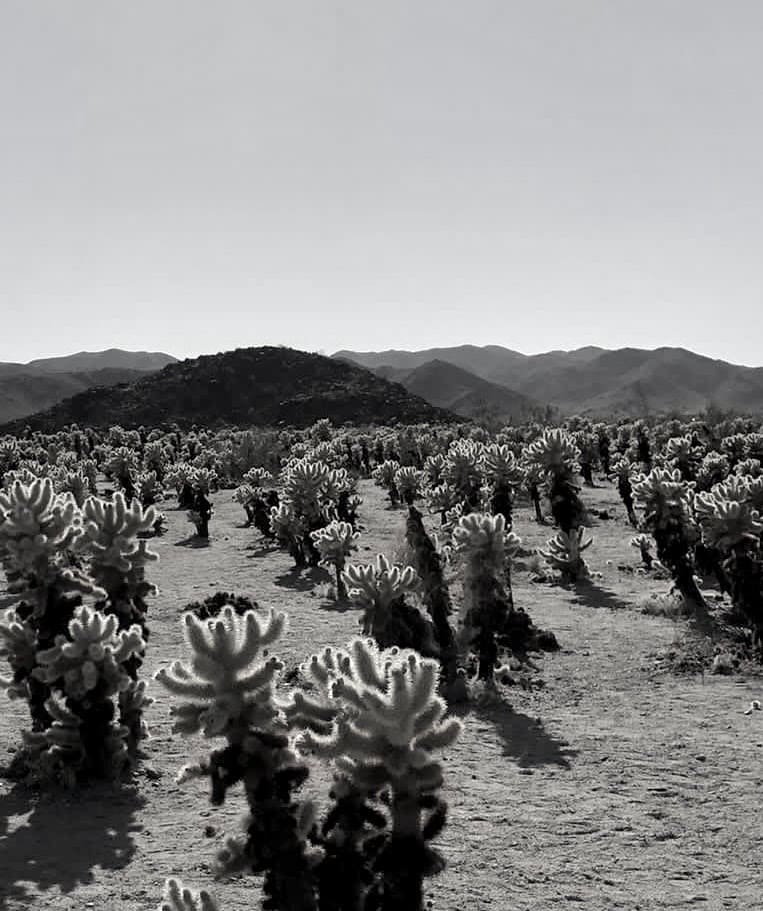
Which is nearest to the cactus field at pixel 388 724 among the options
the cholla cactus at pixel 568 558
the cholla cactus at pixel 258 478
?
the cholla cactus at pixel 568 558

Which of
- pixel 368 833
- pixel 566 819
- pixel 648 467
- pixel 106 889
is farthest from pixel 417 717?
pixel 648 467

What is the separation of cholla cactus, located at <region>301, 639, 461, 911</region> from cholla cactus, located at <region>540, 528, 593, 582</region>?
20.8 meters

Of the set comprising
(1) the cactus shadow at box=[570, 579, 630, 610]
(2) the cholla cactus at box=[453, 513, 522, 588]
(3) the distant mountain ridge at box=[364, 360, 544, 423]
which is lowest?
(1) the cactus shadow at box=[570, 579, 630, 610]

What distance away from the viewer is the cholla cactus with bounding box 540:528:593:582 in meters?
25.7

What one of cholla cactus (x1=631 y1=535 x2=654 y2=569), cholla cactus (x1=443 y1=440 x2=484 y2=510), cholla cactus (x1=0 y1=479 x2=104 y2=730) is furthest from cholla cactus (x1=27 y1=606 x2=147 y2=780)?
cholla cactus (x1=631 y1=535 x2=654 y2=569)

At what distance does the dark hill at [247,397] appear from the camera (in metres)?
93.2

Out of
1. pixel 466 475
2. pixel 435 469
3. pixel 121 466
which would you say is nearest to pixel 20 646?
pixel 466 475

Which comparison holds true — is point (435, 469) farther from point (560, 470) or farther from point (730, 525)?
point (730, 525)

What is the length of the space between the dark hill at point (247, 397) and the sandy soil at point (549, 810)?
2953 inches

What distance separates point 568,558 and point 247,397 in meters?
79.2

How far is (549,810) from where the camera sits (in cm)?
1055

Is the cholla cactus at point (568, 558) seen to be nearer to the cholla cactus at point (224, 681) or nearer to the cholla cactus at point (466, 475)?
the cholla cactus at point (466, 475)

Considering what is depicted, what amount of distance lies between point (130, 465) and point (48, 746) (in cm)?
4018

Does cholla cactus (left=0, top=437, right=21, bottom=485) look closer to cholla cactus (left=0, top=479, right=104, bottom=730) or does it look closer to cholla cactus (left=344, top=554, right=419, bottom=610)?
cholla cactus (left=344, top=554, right=419, bottom=610)
